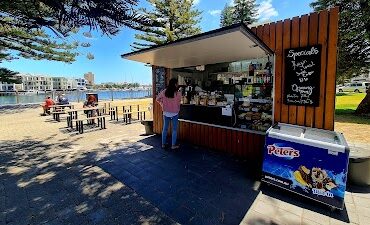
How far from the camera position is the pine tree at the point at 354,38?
10306 millimetres

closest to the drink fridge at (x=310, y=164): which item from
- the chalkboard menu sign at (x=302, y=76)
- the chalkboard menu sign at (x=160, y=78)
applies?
the chalkboard menu sign at (x=302, y=76)

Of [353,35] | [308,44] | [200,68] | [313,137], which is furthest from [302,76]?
[353,35]

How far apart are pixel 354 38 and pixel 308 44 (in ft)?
36.2

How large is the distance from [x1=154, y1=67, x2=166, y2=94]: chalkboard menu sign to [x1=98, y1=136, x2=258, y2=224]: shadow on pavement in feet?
6.53

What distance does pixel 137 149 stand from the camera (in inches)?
202

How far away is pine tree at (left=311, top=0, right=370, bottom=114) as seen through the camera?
33.8 ft

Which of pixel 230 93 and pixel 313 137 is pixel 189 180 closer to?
pixel 313 137

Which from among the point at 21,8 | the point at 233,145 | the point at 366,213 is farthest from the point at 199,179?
the point at 21,8

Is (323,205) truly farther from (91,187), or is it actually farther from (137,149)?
(137,149)

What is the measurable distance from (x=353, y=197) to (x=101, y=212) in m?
3.34

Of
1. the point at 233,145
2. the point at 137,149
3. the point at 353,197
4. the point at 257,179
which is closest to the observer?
the point at 353,197

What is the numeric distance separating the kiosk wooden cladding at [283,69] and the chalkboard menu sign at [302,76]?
0.07 meters

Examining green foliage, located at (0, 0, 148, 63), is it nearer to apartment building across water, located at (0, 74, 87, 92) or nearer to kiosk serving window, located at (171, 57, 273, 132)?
kiosk serving window, located at (171, 57, 273, 132)

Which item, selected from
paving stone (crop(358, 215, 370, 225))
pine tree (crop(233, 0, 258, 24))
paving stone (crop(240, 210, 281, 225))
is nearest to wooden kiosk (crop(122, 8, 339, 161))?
paving stone (crop(358, 215, 370, 225))
